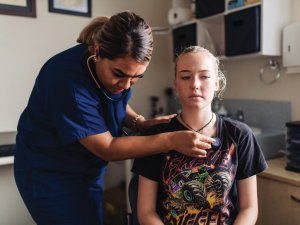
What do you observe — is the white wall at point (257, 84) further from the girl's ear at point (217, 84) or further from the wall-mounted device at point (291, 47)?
the girl's ear at point (217, 84)

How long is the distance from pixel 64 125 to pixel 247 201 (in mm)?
724

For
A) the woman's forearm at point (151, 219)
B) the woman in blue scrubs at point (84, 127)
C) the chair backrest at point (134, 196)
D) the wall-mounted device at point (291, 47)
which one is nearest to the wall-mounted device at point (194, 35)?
the wall-mounted device at point (291, 47)

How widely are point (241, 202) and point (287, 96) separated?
1146 mm

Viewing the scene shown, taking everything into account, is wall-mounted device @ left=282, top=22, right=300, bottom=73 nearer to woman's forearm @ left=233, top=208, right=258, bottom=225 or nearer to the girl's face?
the girl's face

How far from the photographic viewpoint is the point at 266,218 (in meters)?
1.72

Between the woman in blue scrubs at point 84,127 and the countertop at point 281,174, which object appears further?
the countertop at point 281,174

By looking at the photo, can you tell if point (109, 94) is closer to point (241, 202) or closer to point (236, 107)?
point (241, 202)

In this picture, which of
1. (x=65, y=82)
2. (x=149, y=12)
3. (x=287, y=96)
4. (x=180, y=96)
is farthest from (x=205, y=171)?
(x=149, y=12)

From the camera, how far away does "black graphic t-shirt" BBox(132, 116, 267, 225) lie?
114 cm

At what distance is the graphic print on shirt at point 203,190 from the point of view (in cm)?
114

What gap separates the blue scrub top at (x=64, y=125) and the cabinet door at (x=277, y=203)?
887 mm

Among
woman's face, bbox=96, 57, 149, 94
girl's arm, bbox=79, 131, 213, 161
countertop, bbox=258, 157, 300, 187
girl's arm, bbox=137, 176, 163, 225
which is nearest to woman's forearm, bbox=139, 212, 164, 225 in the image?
girl's arm, bbox=137, 176, 163, 225

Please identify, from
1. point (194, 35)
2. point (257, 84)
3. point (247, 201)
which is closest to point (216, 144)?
point (247, 201)

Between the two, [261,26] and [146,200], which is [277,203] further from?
[261,26]
